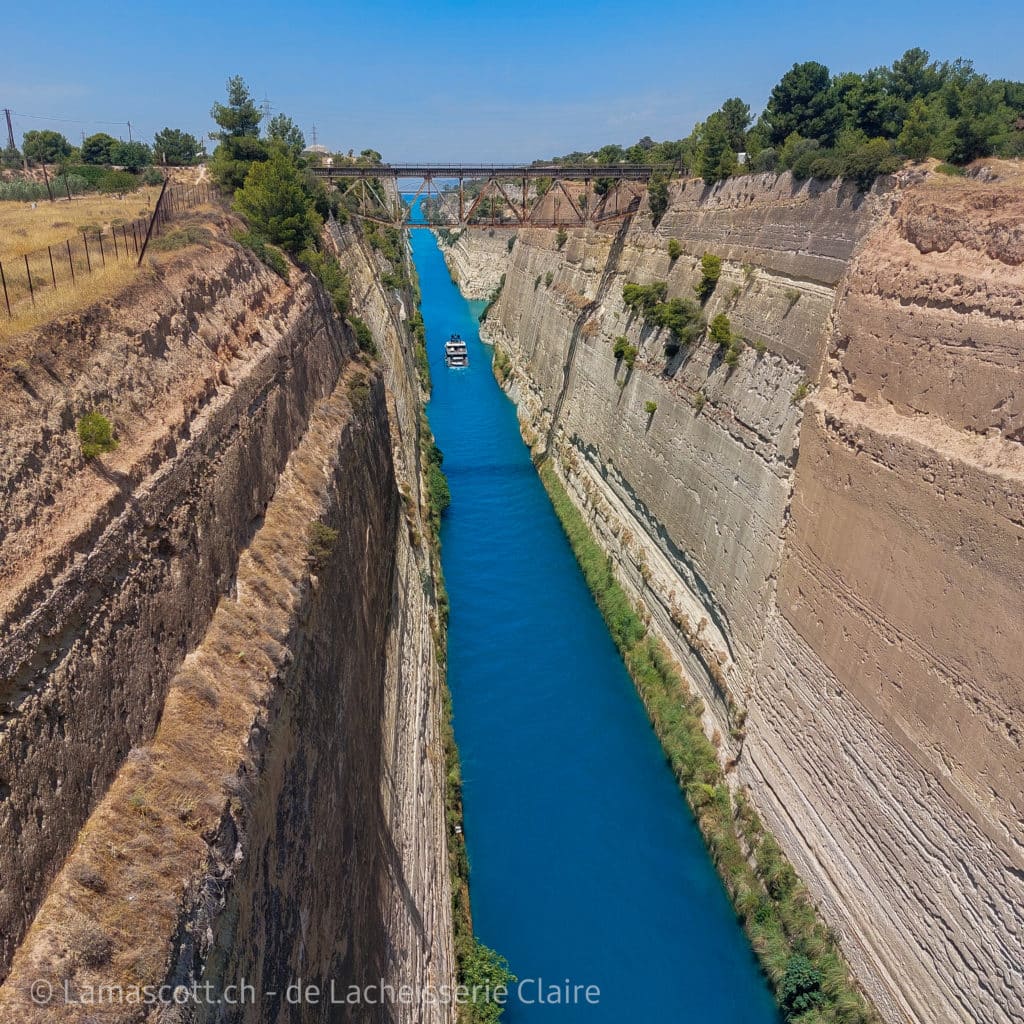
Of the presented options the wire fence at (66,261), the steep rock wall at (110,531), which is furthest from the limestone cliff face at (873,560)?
the wire fence at (66,261)

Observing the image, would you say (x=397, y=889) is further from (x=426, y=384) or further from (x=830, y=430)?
(x=426, y=384)

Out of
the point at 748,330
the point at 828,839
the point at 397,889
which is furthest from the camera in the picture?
the point at 748,330

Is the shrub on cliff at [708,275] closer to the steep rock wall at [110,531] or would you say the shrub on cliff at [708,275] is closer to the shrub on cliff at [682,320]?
the shrub on cliff at [682,320]

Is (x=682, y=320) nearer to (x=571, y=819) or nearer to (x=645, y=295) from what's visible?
(x=645, y=295)

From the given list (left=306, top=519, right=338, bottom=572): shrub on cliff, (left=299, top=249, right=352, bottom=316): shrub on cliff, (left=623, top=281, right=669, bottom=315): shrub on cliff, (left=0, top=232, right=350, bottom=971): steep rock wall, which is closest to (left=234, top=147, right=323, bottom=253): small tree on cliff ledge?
(left=299, top=249, right=352, bottom=316): shrub on cliff

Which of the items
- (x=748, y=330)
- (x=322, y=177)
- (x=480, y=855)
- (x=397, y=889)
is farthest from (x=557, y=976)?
(x=322, y=177)

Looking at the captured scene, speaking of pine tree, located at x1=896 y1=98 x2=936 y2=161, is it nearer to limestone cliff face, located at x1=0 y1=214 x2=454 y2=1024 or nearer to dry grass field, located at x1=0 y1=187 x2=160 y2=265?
limestone cliff face, located at x1=0 y1=214 x2=454 y2=1024
